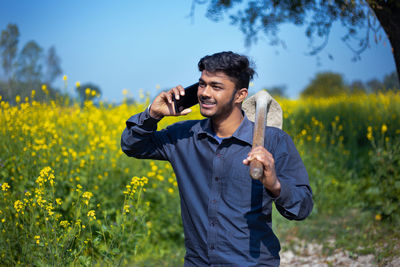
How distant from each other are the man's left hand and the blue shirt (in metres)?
0.08

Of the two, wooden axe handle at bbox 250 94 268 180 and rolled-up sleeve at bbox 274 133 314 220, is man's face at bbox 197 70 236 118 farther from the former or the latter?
rolled-up sleeve at bbox 274 133 314 220

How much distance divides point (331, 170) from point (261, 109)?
4.73 metres

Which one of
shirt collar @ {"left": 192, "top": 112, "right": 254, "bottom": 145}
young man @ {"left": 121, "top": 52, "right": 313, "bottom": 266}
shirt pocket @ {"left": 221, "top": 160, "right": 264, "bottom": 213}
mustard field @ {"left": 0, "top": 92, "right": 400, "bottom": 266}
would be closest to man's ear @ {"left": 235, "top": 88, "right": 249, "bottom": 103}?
young man @ {"left": 121, "top": 52, "right": 313, "bottom": 266}

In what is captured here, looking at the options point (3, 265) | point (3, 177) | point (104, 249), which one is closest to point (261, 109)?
point (104, 249)

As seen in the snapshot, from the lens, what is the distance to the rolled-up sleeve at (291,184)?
1.85m

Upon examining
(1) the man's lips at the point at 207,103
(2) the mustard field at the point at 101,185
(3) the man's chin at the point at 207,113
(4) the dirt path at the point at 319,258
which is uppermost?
(1) the man's lips at the point at 207,103

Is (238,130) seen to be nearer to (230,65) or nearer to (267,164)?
(230,65)

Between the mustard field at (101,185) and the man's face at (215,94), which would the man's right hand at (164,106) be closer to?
the man's face at (215,94)

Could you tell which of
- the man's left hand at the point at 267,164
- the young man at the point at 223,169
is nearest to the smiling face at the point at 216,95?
the young man at the point at 223,169

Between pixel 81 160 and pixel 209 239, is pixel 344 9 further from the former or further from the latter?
pixel 209 239

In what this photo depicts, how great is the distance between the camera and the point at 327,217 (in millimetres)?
5645

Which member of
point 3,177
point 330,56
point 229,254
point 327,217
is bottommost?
point 327,217

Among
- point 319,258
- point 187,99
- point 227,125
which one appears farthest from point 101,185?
point 227,125

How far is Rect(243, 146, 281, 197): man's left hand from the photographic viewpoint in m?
1.60
